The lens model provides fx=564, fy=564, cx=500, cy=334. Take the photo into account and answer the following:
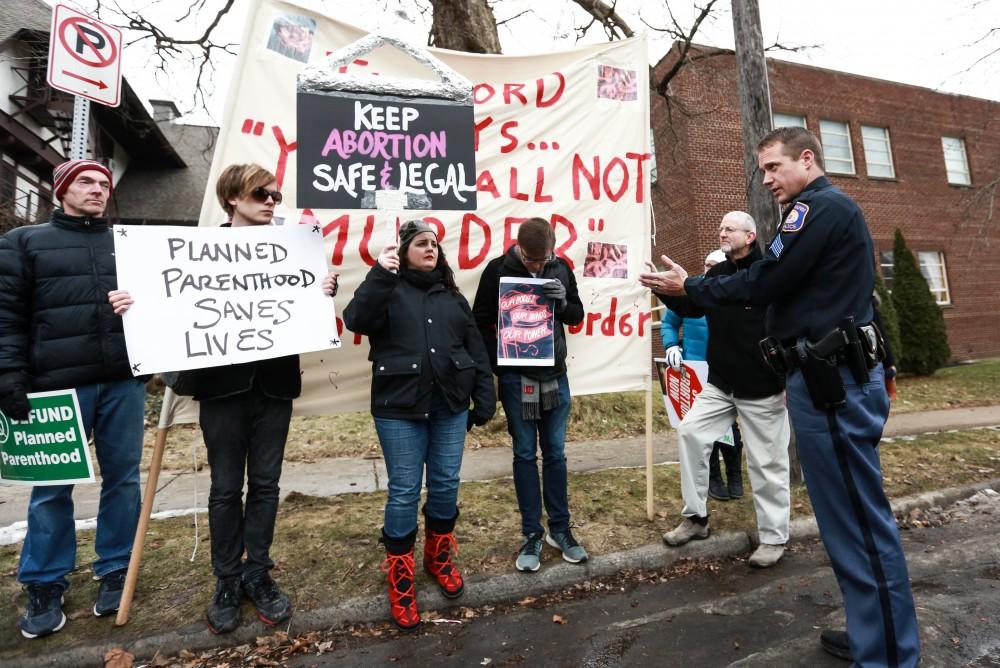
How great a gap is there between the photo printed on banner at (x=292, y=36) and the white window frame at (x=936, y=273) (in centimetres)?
1953

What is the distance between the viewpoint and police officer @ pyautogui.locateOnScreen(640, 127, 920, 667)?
2.16 metres

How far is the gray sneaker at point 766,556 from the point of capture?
347 cm

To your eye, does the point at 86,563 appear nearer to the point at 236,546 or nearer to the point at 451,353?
the point at 236,546

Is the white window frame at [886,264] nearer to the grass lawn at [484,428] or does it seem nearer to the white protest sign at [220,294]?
the grass lawn at [484,428]

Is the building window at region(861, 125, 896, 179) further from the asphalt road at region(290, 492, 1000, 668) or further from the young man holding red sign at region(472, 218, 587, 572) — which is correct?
the young man holding red sign at region(472, 218, 587, 572)

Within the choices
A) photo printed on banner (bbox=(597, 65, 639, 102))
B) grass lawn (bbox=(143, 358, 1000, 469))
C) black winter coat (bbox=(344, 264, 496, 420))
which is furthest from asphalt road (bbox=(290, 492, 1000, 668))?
grass lawn (bbox=(143, 358, 1000, 469))

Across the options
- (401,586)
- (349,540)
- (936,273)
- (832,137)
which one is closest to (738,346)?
(401,586)

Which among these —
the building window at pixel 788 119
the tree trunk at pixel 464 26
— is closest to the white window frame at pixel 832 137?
the building window at pixel 788 119

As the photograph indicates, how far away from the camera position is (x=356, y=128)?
3.08 metres

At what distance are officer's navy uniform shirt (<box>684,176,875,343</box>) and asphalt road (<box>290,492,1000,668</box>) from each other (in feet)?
4.75

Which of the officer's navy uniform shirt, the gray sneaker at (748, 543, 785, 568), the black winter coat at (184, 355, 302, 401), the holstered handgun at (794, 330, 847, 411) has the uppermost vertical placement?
the officer's navy uniform shirt

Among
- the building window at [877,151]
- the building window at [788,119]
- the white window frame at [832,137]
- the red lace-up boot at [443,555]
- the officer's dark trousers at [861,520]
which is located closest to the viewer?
the officer's dark trousers at [861,520]

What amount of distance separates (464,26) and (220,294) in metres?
5.73

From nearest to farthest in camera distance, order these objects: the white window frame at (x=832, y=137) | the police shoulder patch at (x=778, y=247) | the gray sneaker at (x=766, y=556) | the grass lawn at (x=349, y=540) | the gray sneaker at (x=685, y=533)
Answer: the police shoulder patch at (x=778, y=247) < the grass lawn at (x=349, y=540) < the gray sneaker at (x=766, y=556) < the gray sneaker at (x=685, y=533) < the white window frame at (x=832, y=137)
